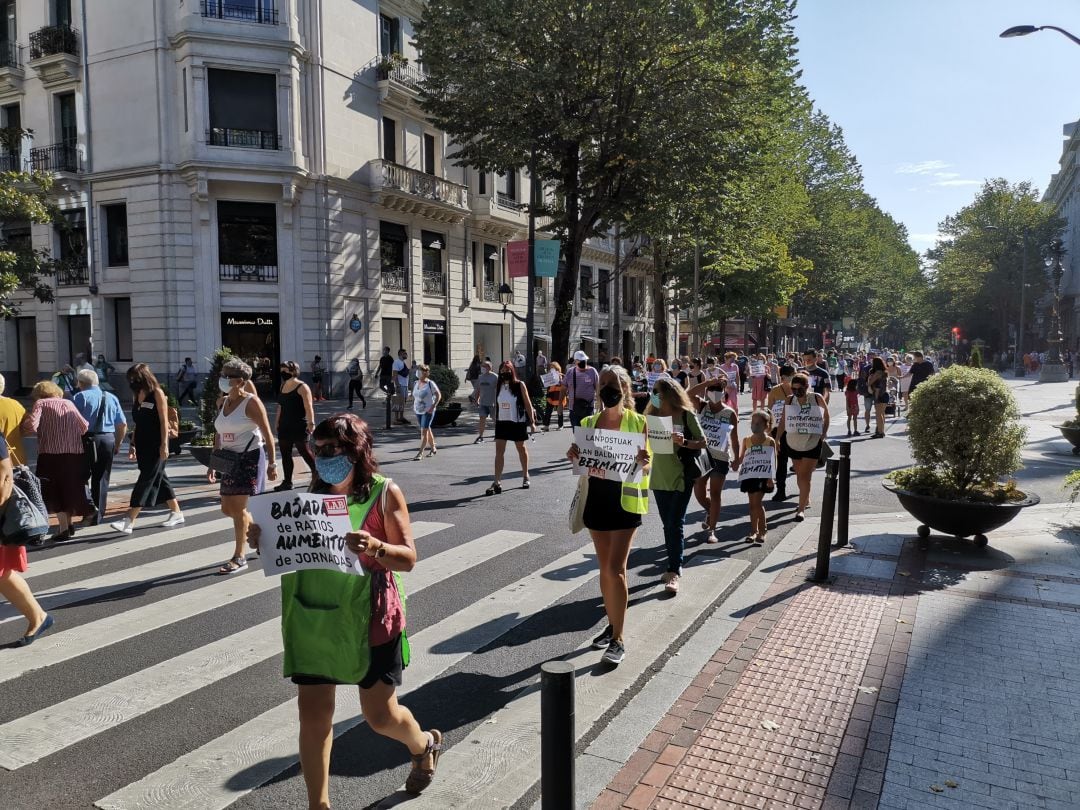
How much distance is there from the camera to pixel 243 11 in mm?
24250

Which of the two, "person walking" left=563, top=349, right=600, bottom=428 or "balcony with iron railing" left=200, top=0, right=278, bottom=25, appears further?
"balcony with iron railing" left=200, top=0, right=278, bottom=25

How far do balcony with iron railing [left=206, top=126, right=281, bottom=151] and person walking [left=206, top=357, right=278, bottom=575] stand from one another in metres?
20.3

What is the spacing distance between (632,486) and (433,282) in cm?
2724

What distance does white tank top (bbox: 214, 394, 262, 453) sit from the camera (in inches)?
272

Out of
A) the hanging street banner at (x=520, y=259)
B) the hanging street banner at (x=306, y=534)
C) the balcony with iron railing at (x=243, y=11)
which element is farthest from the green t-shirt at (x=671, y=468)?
the balcony with iron railing at (x=243, y=11)

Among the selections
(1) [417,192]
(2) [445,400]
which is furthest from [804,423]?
(1) [417,192]

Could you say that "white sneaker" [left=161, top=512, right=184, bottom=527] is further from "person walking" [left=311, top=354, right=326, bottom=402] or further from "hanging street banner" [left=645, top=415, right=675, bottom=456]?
"person walking" [left=311, top=354, right=326, bottom=402]

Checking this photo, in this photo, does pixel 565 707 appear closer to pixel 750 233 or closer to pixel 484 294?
pixel 750 233

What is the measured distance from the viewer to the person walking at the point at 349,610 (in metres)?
2.98

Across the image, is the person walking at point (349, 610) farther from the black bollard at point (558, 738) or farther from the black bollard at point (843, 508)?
the black bollard at point (843, 508)

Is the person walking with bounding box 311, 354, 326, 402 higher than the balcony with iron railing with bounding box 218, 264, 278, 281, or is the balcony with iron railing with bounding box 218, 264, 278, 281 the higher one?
the balcony with iron railing with bounding box 218, 264, 278, 281

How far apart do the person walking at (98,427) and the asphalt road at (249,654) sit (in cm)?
60

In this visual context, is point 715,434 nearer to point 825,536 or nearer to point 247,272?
point 825,536

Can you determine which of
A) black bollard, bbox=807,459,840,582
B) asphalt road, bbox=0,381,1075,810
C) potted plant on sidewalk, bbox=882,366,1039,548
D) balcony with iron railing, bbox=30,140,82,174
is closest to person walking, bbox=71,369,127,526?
asphalt road, bbox=0,381,1075,810
